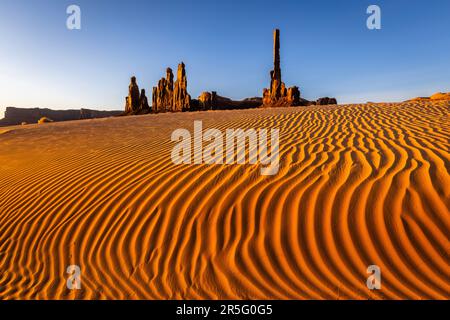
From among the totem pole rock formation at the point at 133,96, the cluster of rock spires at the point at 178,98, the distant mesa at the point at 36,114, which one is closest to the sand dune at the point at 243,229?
the cluster of rock spires at the point at 178,98

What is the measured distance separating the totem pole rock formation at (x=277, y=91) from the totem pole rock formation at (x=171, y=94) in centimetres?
1811

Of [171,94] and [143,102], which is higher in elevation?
[171,94]

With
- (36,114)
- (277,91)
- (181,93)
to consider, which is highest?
(181,93)

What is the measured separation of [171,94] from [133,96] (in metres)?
7.68

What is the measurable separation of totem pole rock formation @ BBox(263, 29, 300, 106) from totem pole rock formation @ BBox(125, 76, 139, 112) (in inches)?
1065

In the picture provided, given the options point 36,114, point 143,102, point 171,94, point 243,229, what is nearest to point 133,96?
point 143,102

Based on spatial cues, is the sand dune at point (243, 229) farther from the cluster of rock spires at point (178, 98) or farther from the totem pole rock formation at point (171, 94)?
the totem pole rock formation at point (171, 94)

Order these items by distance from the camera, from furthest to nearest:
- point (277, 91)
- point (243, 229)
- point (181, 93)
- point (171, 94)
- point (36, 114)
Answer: point (36, 114), point (171, 94), point (181, 93), point (277, 91), point (243, 229)

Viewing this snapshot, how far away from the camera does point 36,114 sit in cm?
8356

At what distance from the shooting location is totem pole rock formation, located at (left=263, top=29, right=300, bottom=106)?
34688mm

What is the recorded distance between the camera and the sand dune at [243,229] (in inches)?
95.7

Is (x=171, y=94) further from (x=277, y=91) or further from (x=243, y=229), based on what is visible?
(x=243, y=229)

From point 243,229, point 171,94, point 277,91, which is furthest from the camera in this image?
point 171,94

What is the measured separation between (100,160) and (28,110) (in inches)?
3858
